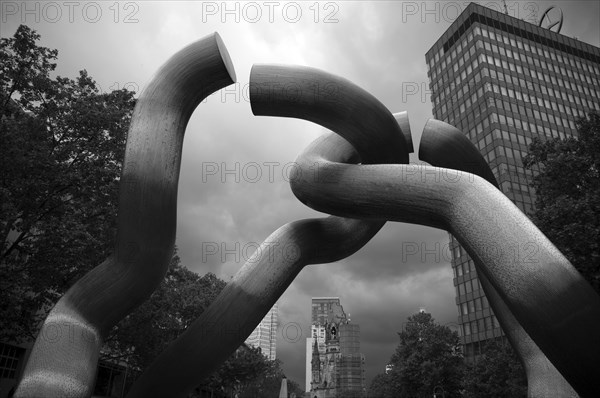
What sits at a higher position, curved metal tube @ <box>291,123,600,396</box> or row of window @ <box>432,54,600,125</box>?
row of window @ <box>432,54,600,125</box>

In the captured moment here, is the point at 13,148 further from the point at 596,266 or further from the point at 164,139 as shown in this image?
the point at 596,266

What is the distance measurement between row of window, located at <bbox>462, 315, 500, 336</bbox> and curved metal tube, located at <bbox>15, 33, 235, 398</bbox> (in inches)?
2446

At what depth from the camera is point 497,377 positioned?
3794 centimetres

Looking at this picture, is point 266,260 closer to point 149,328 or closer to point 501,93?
point 149,328

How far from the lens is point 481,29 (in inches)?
3029

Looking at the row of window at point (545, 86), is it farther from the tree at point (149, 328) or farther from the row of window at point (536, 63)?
the tree at point (149, 328)

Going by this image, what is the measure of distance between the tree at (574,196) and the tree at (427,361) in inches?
1089

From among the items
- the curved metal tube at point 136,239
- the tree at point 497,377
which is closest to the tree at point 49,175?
the curved metal tube at point 136,239

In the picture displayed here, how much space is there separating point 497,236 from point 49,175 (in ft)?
45.6

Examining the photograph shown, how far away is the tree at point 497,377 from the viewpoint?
3341 cm

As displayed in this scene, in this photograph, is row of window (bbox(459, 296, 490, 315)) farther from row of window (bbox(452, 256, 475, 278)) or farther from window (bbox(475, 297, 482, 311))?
row of window (bbox(452, 256, 475, 278))

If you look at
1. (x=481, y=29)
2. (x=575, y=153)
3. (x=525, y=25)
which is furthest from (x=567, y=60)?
(x=575, y=153)

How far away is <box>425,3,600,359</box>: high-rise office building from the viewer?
216 feet

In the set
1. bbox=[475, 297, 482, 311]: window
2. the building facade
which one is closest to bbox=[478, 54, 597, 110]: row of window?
bbox=[475, 297, 482, 311]: window
